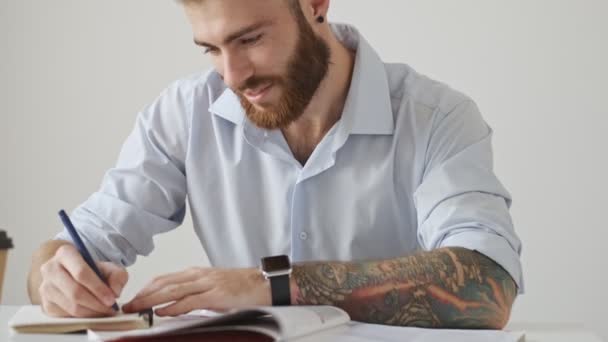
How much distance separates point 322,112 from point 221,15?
33cm

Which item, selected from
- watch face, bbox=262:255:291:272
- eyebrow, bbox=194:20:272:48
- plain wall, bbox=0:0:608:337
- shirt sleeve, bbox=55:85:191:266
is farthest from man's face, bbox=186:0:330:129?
plain wall, bbox=0:0:608:337

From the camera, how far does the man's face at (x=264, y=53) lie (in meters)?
1.68

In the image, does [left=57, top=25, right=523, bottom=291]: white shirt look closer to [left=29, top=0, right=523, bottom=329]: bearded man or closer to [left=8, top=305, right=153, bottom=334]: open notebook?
[left=29, top=0, right=523, bottom=329]: bearded man

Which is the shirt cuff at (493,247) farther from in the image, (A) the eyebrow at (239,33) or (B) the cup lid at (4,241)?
(B) the cup lid at (4,241)

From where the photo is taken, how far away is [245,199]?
6.30 ft

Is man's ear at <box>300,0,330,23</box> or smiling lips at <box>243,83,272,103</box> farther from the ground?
man's ear at <box>300,0,330,23</box>

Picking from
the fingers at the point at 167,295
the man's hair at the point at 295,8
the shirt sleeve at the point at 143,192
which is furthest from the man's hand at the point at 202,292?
the man's hair at the point at 295,8

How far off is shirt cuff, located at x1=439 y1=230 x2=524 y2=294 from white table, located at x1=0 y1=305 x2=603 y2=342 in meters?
0.09

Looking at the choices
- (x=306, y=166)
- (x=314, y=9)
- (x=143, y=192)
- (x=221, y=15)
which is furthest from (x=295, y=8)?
(x=143, y=192)

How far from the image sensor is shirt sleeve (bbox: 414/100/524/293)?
5.09 feet

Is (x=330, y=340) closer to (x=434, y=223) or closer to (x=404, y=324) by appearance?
(x=404, y=324)

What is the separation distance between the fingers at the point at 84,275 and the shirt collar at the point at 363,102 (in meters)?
0.54

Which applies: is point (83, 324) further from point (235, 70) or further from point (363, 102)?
point (363, 102)

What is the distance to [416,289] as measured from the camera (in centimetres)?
143
